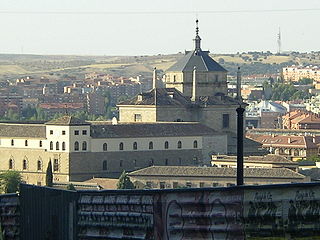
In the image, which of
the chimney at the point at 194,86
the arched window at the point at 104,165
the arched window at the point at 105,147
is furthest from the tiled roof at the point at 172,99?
the arched window at the point at 104,165

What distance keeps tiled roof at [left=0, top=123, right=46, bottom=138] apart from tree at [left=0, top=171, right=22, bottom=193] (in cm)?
442

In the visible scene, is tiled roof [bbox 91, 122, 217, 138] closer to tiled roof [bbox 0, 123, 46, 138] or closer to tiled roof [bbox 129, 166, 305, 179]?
tiled roof [bbox 0, 123, 46, 138]

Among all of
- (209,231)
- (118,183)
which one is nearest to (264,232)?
(209,231)

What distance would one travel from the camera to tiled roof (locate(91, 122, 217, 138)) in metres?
83.9

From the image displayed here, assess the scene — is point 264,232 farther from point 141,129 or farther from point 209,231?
point 141,129

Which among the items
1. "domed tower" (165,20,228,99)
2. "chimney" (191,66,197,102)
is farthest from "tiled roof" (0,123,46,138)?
"domed tower" (165,20,228,99)

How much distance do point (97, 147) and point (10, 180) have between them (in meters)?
9.04

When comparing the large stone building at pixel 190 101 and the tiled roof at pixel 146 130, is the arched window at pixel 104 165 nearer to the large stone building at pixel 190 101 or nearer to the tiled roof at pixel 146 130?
the tiled roof at pixel 146 130

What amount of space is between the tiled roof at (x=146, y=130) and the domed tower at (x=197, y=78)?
605cm

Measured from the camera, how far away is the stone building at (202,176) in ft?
240

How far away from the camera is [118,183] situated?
242 ft

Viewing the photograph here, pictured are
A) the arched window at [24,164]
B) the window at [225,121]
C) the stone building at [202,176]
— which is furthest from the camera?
the window at [225,121]

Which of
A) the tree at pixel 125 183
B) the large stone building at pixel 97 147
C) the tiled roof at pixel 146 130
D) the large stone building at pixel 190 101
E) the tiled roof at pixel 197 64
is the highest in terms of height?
the tiled roof at pixel 197 64

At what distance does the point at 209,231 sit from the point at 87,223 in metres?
2.02
